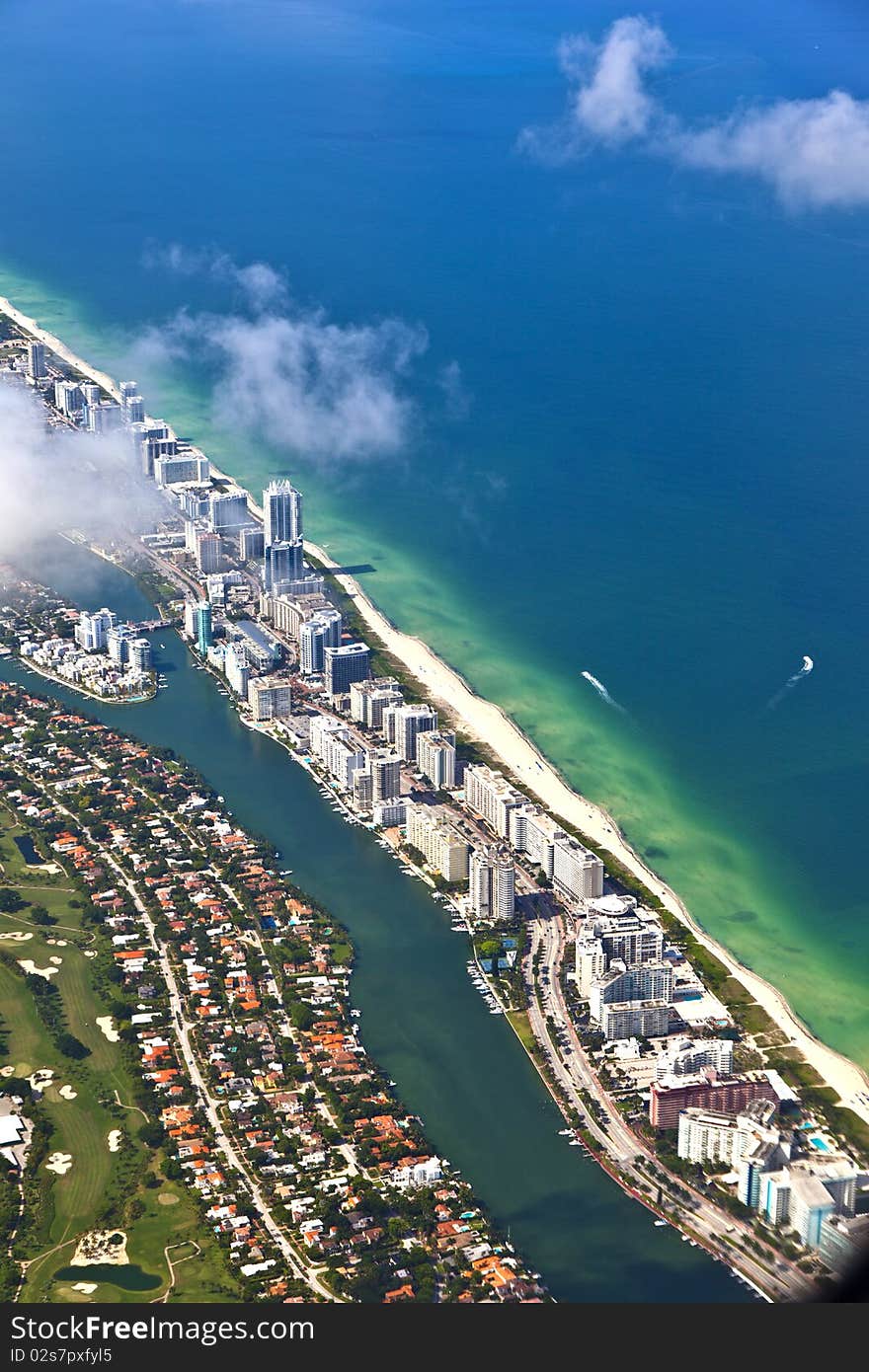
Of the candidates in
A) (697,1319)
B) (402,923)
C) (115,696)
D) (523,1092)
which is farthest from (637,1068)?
(697,1319)

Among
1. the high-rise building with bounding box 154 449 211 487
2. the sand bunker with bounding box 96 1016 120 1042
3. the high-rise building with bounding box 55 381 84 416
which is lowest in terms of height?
the sand bunker with bounding box 96 1016 120 1042

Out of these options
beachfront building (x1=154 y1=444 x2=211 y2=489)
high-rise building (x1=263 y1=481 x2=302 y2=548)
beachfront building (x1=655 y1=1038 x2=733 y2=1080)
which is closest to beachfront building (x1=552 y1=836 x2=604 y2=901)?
beachfront building (x1=655 y1=1038 x2=733 y2=1080)

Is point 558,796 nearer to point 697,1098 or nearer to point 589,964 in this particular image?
point 589,964

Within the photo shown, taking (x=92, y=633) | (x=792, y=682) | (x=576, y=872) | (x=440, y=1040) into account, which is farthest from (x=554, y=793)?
(x=92, y=633)

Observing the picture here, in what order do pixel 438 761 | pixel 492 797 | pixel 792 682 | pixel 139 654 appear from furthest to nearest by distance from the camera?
pixel 139 654 → pixel 792 682 → pixel 438 761 → pixel 492 797

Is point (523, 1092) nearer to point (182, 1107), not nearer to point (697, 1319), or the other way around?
point (182, 1107)

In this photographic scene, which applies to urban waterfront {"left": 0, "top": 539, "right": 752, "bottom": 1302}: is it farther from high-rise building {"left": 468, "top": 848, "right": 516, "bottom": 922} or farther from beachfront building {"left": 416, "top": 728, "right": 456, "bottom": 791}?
beachfront building {"left": 416, "top": 728, "right": 456, "bottom": 791}
